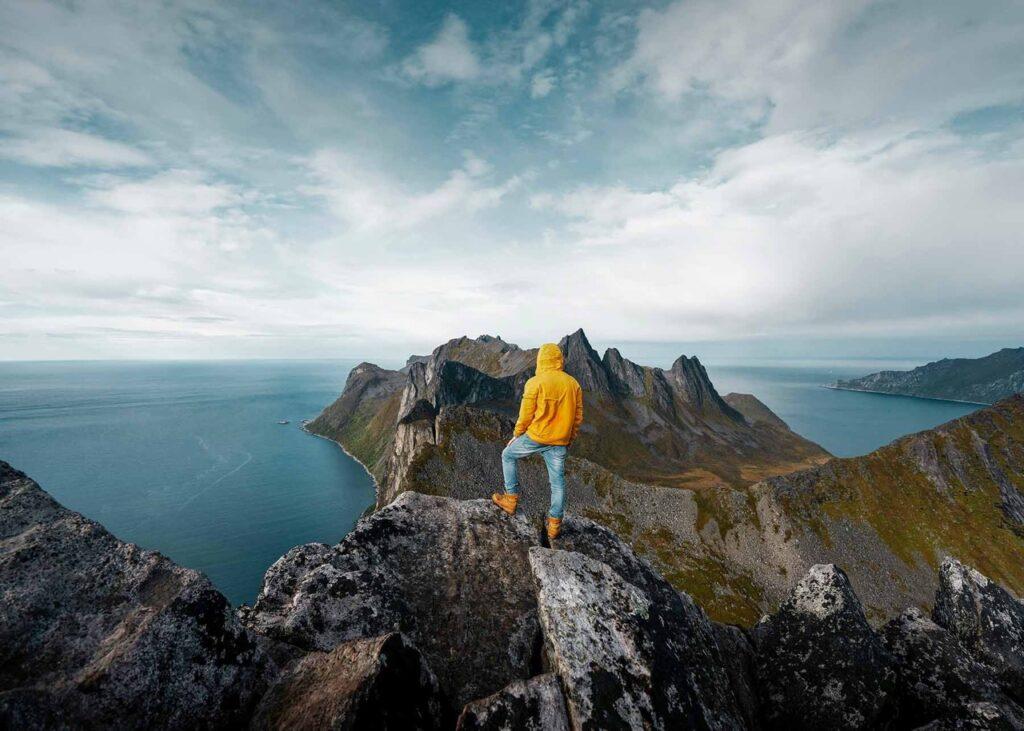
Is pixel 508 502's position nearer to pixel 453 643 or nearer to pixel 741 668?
pixel 453 643

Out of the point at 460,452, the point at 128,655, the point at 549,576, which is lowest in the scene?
the point at 460,452

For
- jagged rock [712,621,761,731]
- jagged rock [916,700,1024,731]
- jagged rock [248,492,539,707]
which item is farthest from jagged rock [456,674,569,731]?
jagged rock [916,700,1024,731]

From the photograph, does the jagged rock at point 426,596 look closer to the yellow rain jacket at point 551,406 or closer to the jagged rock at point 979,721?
the yellow rain jacket at point 551,406

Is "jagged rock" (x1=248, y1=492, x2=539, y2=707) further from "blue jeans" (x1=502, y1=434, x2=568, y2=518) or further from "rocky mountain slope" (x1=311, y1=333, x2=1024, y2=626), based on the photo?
"rocky mountain slope" (x1=311, y1=333, x2=1024, y2=626)

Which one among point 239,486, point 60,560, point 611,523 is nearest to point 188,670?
point 60,560

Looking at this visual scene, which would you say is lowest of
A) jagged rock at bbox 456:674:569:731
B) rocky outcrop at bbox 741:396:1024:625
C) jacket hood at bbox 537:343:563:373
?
rocky outcrop at bbox 741:396:1024:625

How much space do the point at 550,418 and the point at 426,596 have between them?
599cm

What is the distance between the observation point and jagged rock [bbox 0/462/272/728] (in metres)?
6.01

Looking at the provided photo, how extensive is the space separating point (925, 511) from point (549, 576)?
124457mm

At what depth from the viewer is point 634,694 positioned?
8031mm

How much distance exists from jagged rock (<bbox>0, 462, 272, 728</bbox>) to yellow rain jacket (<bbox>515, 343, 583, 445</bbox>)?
27.3 ft

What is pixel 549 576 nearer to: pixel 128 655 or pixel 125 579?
pixel 128 655

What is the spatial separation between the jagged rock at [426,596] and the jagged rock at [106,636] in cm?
204

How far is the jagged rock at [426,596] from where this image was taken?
9445mm
